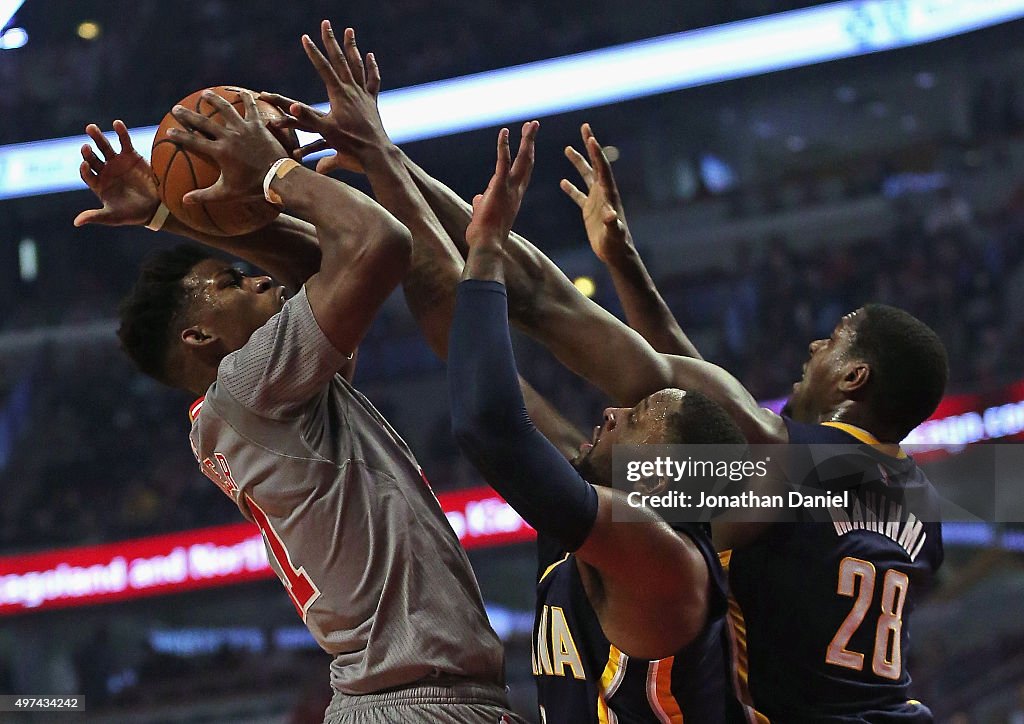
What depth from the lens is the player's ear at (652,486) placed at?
8.41ft

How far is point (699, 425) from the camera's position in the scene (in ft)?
8.60

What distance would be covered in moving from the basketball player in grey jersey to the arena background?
25.9 feet

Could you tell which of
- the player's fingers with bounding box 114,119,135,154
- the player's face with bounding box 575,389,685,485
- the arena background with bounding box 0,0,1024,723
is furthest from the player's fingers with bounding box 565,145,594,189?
the arena background with bounding box 0,0,1024,723

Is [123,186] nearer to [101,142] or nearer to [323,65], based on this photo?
[101,142]

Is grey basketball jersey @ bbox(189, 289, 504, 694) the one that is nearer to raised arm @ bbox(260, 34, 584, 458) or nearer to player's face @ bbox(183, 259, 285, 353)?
player's face @ bbox(183, 259, 285, 353)

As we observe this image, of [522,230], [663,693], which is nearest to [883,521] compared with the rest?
[663,693]

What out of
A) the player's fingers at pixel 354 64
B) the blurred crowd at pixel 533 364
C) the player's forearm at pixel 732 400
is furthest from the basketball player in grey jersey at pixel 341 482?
the blurred crowd at pixel 533 364

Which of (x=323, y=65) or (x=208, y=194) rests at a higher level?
(x=323, y=65)

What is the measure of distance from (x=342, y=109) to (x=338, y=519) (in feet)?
3.22

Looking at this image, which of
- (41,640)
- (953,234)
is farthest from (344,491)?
(953,234)

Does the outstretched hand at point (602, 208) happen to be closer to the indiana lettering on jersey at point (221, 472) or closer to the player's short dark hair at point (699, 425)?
the player's short dark hair at point (699, 425)

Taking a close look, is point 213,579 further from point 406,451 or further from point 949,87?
point 949,87

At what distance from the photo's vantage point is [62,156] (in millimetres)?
14656

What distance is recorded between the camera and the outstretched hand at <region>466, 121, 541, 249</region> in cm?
248
